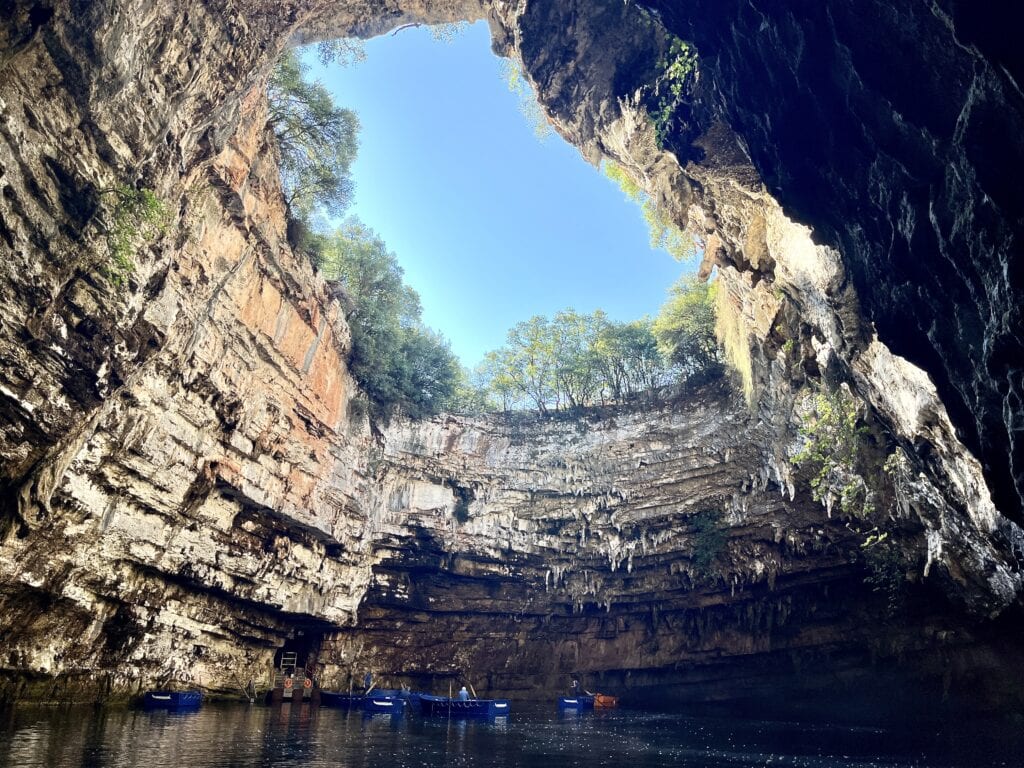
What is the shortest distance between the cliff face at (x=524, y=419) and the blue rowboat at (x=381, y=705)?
3.19 metres

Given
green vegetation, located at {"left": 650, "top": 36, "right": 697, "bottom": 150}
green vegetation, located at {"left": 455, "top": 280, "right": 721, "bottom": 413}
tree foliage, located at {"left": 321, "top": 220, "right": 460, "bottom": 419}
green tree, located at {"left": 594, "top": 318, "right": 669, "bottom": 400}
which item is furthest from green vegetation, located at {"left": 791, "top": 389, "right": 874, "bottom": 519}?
tree foliage, located at {"left": 321, "top": 220, "right": 460, "bottom": 419}

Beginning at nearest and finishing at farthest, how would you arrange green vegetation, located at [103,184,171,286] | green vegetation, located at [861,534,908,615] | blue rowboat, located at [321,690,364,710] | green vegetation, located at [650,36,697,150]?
green vegetation, located at [103,184,171,286] < green vegetation, located at [650,36,697,150] < green vegetation, located at [861,534,908,615] < blue rowboat, located at [321,690,364,710]

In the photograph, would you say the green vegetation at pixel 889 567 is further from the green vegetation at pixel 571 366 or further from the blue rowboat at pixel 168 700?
the blue rowboat at pixel 168 700

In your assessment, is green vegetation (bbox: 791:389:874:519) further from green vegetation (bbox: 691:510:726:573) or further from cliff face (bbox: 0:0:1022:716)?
green vegetation (bbox: 691:510:726:573)

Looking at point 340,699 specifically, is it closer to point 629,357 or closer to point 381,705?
point 381,705

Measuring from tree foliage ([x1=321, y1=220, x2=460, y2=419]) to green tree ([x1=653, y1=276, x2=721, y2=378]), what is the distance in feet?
34.3

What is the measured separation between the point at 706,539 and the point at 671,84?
18.6m

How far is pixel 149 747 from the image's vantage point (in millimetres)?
10102

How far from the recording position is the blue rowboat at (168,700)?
1661 centimetres

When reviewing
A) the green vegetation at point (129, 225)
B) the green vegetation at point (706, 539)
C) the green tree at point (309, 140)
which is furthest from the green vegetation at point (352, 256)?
the green vegetation at point (706, 539)

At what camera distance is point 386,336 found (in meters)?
25.0

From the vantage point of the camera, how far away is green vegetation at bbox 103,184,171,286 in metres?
10.9

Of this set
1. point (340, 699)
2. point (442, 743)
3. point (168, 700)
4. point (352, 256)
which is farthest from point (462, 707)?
point (352, 256)

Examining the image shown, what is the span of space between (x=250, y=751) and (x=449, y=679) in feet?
58.5
